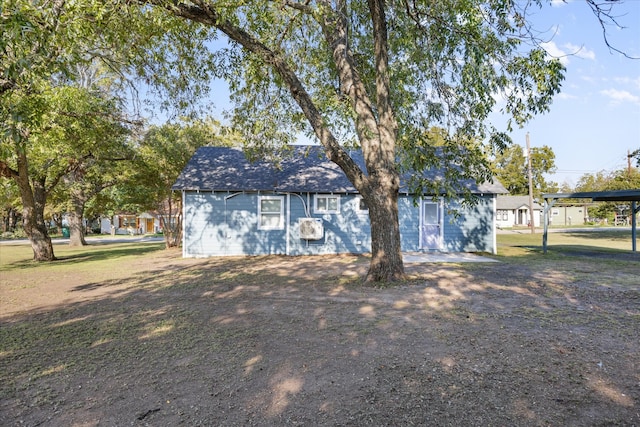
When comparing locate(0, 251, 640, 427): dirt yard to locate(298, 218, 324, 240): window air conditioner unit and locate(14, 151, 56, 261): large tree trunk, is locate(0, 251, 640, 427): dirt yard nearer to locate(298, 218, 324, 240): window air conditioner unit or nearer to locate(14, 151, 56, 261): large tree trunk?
locate(298, 218, 324, 240): window air conditioner unit

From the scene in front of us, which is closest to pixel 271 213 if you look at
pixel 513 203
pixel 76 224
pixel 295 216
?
pixel 295 216

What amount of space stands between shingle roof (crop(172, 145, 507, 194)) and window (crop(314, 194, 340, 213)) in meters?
0.35

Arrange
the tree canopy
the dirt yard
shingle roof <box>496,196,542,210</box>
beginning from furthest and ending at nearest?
shingle roof <box>496,196,542,210</box>
the tree canopy
the dirt yard

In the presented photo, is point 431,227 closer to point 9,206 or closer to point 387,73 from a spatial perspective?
point 387,73

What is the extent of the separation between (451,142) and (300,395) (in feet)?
22.6

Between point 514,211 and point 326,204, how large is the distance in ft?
139

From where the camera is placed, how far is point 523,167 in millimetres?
50688

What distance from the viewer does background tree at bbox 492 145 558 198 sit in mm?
48719

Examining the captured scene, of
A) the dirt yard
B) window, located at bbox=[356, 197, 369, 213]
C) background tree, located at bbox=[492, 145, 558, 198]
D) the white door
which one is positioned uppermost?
background tree, located at bbox=[492, 145, 558, 198]

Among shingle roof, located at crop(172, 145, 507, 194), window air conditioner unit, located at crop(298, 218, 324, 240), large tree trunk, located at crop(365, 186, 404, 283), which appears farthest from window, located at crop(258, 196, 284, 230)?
large tree trunk, located at crop(365, 186, 404, 283)

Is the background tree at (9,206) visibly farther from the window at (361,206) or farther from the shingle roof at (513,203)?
the shingle roof at (513,203)

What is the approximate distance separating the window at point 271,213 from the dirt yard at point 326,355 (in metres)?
6.72

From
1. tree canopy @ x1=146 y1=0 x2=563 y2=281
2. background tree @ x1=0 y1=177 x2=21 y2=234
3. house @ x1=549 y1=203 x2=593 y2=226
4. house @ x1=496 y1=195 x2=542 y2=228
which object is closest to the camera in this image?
tree canopy @ x1=146 y1=0 x2=563 y2=281

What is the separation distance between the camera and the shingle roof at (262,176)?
1423cm
